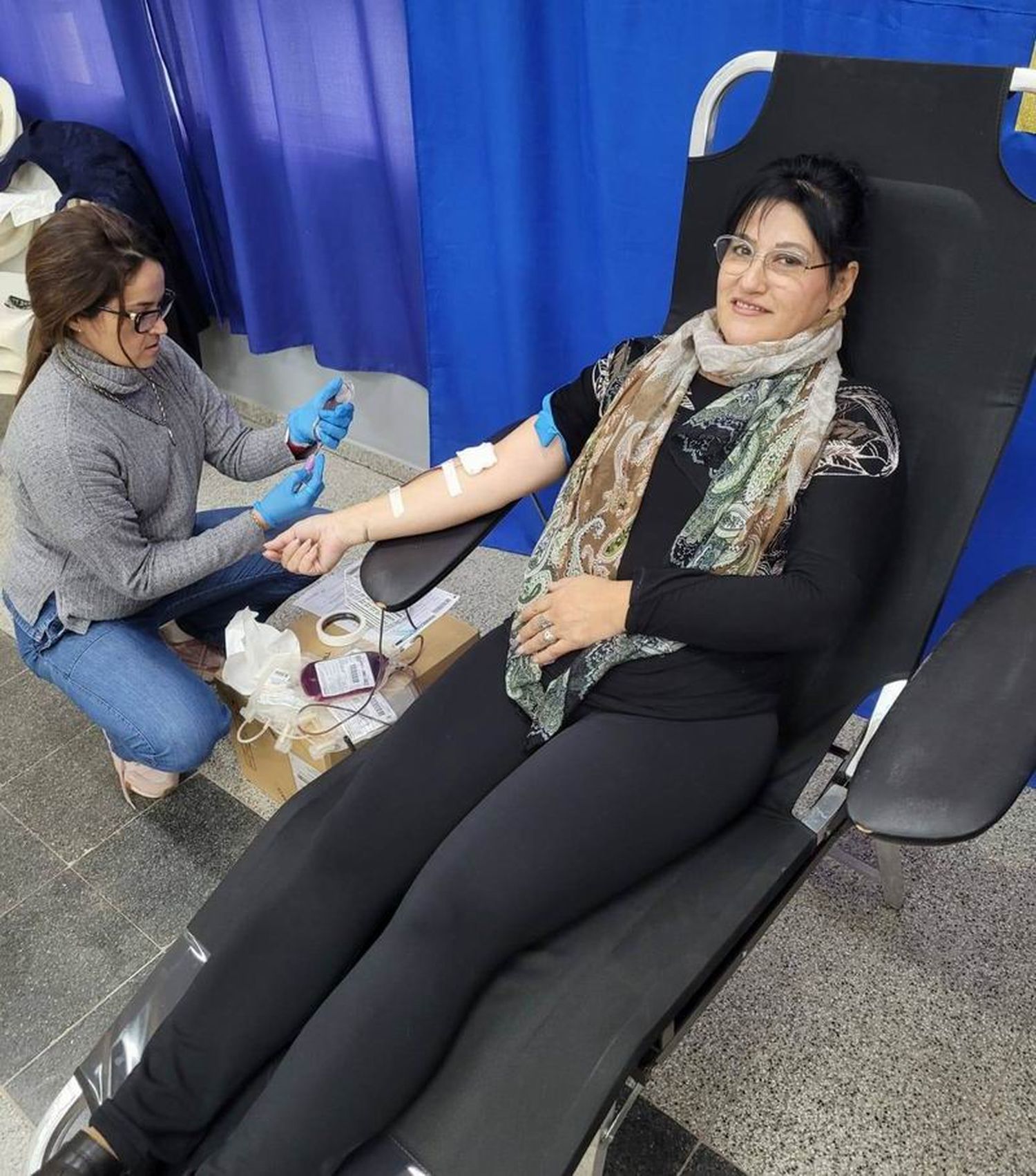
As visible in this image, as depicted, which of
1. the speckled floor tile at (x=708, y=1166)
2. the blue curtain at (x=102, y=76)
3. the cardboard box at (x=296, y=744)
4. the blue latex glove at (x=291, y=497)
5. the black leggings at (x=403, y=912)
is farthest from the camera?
the blue curtain at (x=102, y=76)

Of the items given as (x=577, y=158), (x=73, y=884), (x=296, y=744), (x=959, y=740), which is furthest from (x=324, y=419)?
(x=959, y=740)

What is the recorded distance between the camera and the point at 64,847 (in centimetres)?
173

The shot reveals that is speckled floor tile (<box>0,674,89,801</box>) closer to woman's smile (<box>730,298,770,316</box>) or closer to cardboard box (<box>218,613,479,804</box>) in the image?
cardboard box (<box>218,613,479,804</box>)

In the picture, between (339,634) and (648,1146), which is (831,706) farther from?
(339,634)

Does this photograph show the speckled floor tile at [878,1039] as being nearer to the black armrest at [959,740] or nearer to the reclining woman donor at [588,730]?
the reclining woman donor at [588,730]

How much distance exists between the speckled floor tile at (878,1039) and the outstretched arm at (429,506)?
814 millimetres

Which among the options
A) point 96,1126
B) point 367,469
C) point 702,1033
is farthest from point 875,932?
point 367,469

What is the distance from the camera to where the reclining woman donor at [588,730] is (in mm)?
1002

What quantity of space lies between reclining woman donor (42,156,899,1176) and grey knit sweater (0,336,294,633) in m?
0.51

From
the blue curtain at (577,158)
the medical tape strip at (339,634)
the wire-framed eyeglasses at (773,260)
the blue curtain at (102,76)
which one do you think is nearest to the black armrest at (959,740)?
the wire-framed eyeglasses at (773,260)

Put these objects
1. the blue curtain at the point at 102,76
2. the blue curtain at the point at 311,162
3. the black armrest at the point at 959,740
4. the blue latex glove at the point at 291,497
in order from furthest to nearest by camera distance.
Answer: the blue curtain at the point at 102,76
the blue curtain at the point at 311,162
the blue latex glove at the point at 291,497
the black armrest at the point at 959,740

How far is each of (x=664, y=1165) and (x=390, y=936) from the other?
53 cm

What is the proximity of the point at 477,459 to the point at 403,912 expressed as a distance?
25.9 inches

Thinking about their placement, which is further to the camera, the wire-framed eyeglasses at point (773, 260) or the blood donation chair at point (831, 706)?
the wire-framed eyeglasses at point (773, 260)
